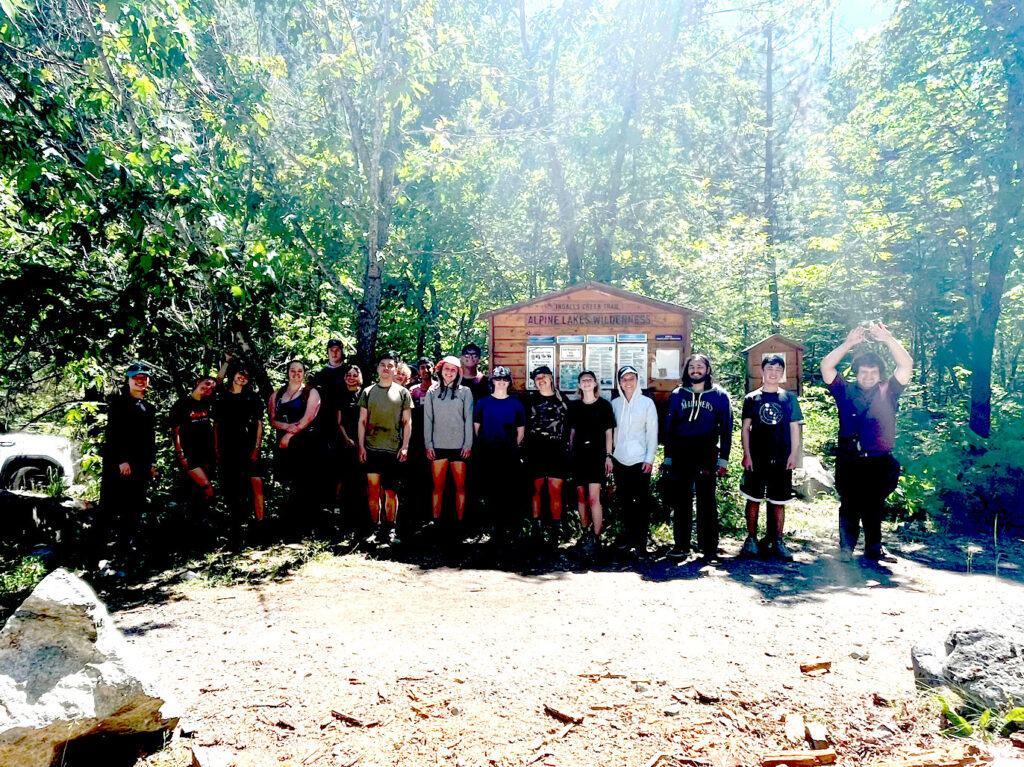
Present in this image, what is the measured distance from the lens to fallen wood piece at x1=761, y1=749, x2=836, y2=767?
2816mm

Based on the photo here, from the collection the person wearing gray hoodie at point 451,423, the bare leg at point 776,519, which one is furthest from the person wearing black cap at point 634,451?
the person wearing gray hoodie at point 451,423

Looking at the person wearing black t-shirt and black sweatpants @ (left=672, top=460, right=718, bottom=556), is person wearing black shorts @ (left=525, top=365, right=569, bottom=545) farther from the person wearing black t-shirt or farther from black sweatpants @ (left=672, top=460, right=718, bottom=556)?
the person wearing black t-shirt

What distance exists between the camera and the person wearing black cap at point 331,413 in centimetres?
770

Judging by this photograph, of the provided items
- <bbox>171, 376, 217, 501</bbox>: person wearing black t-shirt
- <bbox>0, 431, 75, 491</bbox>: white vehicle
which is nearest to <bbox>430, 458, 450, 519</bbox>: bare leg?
<bbox>171, 376, 217, 501</bbox>: person wearing black t-shirt

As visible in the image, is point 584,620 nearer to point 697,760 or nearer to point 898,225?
point 697,760

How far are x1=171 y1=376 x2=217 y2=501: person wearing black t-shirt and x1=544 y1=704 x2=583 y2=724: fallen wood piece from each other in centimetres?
517

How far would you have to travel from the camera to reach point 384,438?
7.10 meters

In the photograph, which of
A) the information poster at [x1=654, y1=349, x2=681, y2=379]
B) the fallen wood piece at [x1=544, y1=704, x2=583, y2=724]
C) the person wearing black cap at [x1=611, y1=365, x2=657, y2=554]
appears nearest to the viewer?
the fallen wood piece at [x1=544, y1=704, x2=583, y2=724]

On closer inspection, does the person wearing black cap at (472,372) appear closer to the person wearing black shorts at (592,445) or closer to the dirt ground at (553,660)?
the person wearing black shorts at (592,445)

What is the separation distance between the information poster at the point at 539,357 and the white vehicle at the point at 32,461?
23.5 ft

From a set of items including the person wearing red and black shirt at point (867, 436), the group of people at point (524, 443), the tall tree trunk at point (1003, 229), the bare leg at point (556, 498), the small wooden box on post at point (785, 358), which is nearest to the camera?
the person wearing red and black shirt at point (867, 436)

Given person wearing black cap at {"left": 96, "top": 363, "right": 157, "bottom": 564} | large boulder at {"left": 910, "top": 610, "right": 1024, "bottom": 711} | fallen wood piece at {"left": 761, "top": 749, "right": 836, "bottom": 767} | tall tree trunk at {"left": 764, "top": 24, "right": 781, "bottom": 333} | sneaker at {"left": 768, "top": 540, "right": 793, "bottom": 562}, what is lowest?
fallen wood piece at {"left": 761, "top": 749, "right": 836, "bottom": 767}

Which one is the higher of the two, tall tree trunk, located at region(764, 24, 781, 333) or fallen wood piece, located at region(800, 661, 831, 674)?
tall tree trunk, located at region(764, 24, 781, 333)

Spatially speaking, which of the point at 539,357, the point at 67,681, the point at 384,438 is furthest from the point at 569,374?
the point at 67,681
